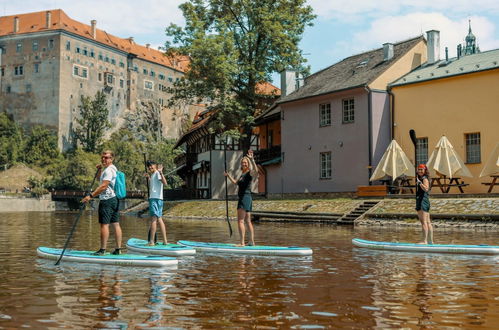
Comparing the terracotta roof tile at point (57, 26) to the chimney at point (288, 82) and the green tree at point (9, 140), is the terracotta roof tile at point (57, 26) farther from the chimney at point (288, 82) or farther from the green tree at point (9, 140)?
the chimney at point (288, 82)

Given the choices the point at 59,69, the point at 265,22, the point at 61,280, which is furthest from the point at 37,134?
the point at 61,280

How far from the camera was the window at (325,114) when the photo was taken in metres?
39.2

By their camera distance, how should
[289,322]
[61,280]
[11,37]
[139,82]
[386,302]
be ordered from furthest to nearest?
[139,82] < [11,37] < [61,280] < [386,302] < [289,322]

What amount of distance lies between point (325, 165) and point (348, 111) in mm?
3825

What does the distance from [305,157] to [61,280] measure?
105 ft

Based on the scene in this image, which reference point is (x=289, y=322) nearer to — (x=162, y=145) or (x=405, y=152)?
(x=405, y=152)

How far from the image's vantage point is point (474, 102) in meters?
32.5

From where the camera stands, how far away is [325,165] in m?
39.2

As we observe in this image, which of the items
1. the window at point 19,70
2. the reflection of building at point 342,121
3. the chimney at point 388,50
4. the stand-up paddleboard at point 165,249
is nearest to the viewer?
the stand-up paddleboard at point 165,249

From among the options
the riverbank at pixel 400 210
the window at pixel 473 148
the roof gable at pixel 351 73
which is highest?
the roof gable at pixel 351 73

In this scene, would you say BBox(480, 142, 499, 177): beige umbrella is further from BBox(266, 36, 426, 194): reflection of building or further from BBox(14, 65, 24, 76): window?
BBox(14, 65, 24, 76): window

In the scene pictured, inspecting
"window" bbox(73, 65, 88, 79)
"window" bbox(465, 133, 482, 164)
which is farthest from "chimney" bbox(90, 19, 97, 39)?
"window" bbox(465, 133, 482, 164)

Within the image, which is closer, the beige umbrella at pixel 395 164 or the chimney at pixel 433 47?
the beige umbrella at pixel 395 164

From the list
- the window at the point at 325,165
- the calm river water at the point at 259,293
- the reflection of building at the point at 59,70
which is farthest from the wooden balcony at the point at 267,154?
the reflection of building at the point at 59,70
